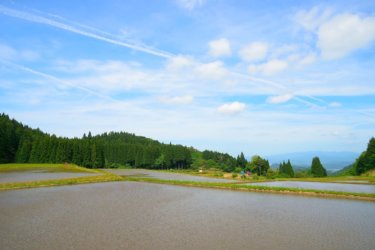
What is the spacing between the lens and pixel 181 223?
60.6 feet

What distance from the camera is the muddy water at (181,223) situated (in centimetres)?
1412

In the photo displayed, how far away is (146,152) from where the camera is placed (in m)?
120

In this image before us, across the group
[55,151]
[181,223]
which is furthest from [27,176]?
[55,151]

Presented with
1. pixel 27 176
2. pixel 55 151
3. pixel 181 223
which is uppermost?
pixel 55 151

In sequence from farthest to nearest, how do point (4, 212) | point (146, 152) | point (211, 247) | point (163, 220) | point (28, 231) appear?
point (146, 152) → point (4, 212) → point (163, 220) → point (28, 231) → point (211, 247)

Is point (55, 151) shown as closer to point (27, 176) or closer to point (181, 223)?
point (27, 176)

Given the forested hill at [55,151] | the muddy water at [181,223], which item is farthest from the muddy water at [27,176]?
the forested hill at [55,151]

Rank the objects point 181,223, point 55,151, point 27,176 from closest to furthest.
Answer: point 181,223, point 27,176, point 55,151

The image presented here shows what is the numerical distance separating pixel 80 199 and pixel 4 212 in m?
7.24

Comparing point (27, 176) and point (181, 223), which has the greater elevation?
point (27, 176)

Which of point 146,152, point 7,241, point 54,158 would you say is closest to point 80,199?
point 7,241

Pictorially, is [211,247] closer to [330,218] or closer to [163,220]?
[163,220]

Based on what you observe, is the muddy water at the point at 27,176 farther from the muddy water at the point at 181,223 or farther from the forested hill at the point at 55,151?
the forested hill at the point at 55,151

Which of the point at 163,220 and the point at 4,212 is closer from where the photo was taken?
the point at 163,220
